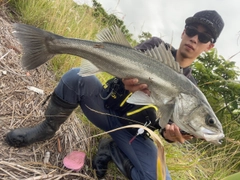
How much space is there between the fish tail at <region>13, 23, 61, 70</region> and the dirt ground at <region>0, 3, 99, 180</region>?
0.76 meters

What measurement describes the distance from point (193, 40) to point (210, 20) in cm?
23

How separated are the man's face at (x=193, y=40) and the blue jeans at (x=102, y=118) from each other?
878mm

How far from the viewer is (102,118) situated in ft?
8.86

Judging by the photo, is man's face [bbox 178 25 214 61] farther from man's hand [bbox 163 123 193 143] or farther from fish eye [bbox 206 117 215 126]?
fish eye [bbox 206 117 215 126]

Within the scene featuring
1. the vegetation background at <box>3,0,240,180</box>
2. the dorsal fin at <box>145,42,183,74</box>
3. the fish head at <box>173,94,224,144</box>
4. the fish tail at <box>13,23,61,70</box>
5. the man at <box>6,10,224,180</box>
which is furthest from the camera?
the vegetation background at <box>3,0,240,180</box>

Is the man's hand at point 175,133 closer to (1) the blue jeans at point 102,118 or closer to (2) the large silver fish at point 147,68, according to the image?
(2) the large silver fish at point 147,68

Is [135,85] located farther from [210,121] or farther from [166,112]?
[210,121]

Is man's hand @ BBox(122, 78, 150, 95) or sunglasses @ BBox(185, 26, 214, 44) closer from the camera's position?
man's hand @ BBox(122, 78, 150, 95)

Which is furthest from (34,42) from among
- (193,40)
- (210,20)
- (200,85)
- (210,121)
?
(200,85)

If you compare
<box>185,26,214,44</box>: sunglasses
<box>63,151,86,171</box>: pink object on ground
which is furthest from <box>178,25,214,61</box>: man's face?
<box>63,151,86,171</box>: pink object on ground

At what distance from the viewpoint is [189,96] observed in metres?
1.91

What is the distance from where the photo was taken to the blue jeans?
2.61m

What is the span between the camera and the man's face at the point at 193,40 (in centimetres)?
293

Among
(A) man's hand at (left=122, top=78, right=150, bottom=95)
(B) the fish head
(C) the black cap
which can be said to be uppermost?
(C) the black cap
